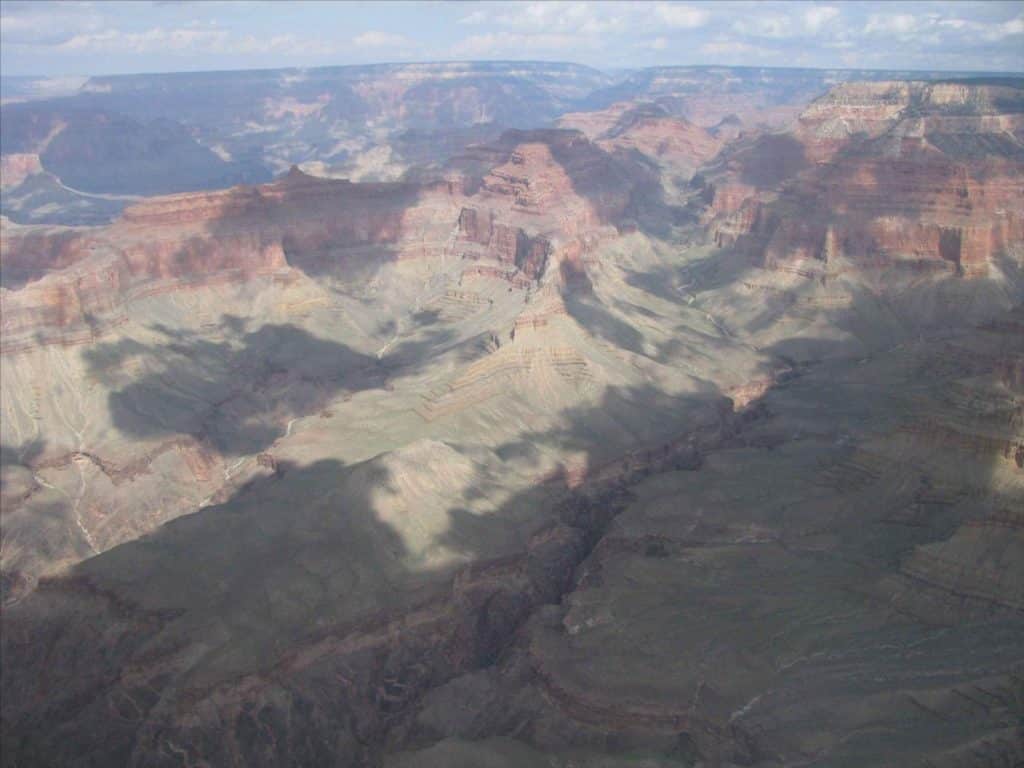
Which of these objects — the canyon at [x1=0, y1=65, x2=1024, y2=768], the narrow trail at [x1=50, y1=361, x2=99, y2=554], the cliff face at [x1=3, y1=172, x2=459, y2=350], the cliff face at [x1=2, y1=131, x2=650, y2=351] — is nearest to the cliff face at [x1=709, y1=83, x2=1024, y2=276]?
the canyon at [x1=0, y1=65, x2=1024, y2=768]

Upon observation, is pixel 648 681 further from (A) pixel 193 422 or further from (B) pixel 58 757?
(A) pixel 193 422

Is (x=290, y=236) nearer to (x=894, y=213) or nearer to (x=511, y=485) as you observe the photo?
(x=511, y=485)

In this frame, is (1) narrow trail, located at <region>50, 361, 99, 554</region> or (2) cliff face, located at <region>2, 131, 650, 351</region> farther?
(2) cliff face, located at <region>2, 131, 650, 351</region>

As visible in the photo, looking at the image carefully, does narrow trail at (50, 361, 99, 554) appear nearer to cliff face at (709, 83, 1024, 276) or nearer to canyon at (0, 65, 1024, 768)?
canyon at (0, 65, 1024, 768)

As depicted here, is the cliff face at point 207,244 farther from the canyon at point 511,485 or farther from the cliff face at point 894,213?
the cliff face at point 894,213

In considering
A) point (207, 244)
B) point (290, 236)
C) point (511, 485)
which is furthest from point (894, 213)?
point (207, 244)

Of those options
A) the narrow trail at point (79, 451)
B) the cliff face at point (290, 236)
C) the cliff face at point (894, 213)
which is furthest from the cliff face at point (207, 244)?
the cliff face at point (894, 213)

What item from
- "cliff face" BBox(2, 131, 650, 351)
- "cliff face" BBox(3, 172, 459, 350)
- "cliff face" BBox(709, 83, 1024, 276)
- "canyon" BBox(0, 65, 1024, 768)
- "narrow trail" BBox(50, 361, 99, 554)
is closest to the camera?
"canyon" BBox(0, 65, 1024, 768)

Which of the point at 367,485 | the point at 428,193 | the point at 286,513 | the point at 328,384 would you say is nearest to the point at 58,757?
the point at 286,513

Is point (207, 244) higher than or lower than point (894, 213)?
lower

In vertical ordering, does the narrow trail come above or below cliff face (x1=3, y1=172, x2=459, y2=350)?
below
